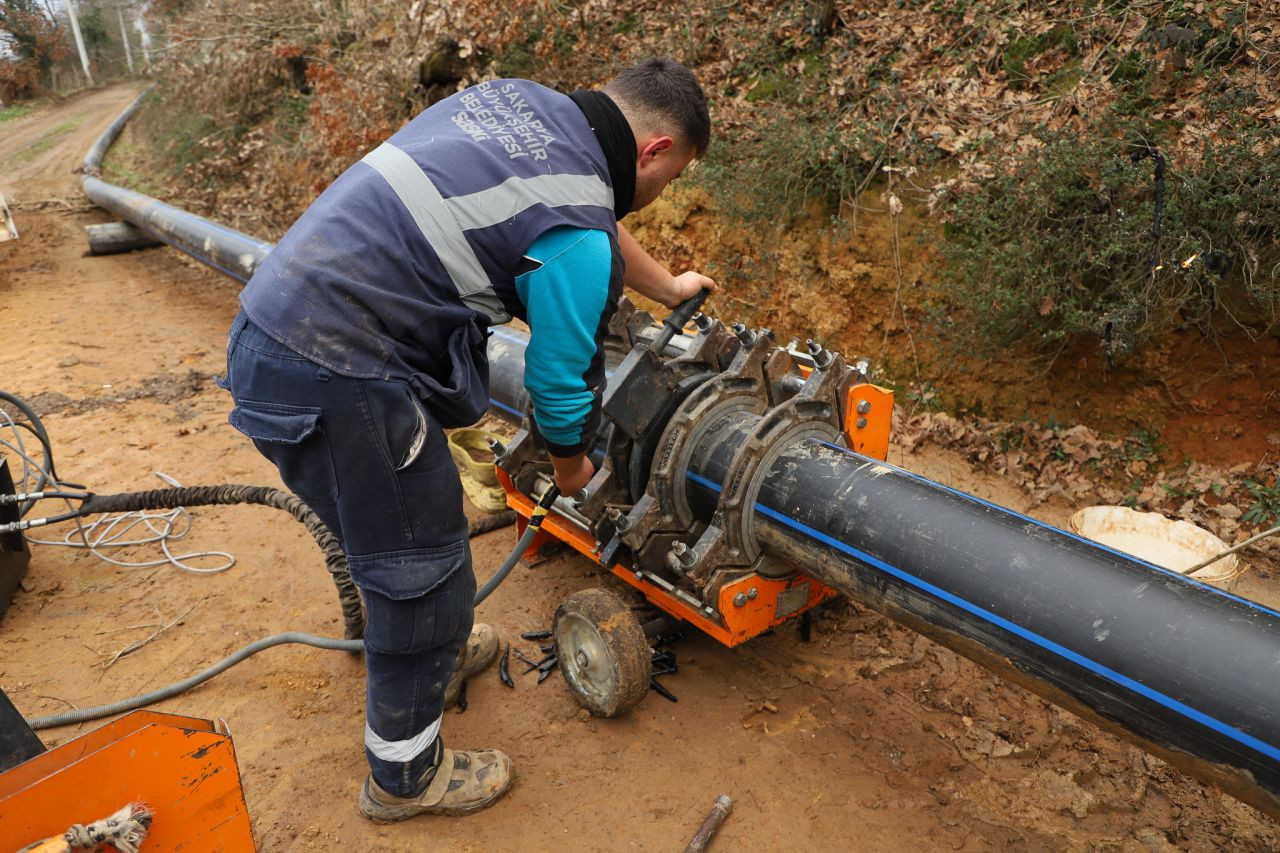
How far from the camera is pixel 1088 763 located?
2.88 meters

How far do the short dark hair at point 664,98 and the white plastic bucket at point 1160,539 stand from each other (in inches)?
103

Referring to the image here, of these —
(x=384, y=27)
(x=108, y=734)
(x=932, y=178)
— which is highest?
(x=384, y=27)

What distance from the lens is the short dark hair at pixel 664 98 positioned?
2348 millimetres

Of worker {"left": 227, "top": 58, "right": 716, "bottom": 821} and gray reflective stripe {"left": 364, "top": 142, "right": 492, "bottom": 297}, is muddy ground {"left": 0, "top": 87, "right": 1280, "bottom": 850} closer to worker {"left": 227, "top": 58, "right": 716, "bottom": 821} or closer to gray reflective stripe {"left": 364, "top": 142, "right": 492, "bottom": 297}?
worker {"left": 227, "top": 58, "right": 716, "bottom": 821}

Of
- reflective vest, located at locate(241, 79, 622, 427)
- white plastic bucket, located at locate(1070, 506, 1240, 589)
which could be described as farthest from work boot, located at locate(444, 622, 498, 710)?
white plastic bucket, located at locate(1070, 506, 1240, 589)

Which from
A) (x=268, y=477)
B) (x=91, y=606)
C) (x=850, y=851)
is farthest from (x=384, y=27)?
(x=850, y=851)

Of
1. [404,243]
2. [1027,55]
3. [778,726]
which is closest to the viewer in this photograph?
[404,243]

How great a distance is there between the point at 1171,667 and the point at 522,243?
72.2 inches

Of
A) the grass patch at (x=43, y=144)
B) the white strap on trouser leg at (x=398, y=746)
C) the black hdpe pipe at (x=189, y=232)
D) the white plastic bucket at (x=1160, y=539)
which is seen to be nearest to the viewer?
the white strap on trouser leg at (x=398, y=746)

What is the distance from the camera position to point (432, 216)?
6.90 ft

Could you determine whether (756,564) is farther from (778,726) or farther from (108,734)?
(108,734)

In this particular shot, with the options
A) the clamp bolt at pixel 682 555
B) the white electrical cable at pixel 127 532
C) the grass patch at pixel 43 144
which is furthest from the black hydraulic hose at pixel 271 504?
the grass patch at pixel 43 144

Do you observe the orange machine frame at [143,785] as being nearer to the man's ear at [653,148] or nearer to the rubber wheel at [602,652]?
the rubber wheel at [602,652]

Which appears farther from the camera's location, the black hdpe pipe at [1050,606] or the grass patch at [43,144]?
the grass patch at [43,144]
